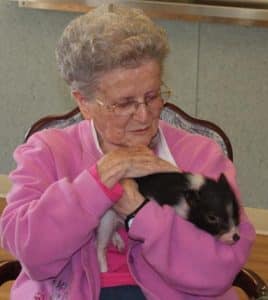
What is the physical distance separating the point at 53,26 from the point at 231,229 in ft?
6.97

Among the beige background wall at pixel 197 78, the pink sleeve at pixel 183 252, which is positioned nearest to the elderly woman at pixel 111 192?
the pink sleeve at pixel 183 252

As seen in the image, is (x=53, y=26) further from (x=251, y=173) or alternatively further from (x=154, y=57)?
(x=154, y=57)

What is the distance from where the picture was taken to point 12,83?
3588mm

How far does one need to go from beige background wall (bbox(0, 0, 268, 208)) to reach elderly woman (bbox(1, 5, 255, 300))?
1.60 meters

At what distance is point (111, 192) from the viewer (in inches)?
59.1

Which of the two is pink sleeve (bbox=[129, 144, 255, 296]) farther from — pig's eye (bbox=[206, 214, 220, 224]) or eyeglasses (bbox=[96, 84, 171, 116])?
eyeglasses (bbox=[96, 84, 171, 116])

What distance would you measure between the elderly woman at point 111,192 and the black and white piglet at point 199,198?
0.03 m

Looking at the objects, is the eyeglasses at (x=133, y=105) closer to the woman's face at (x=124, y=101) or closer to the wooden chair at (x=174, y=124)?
the woman's face at (x=124, y=101)

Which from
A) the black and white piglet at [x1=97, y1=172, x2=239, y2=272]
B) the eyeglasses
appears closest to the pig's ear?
the black and white piglet at [x1=97, y1=172, x2=239, y2=272]

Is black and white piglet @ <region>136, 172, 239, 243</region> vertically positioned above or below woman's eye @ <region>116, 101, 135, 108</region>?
below

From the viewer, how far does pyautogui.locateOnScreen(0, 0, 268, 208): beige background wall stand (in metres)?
3.23

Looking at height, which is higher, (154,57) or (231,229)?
(154,57)

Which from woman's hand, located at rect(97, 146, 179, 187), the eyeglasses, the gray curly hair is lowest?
woman's hand, located at rect(97, 146, 179, 187)

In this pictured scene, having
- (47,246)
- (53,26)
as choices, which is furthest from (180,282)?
(53,26)
